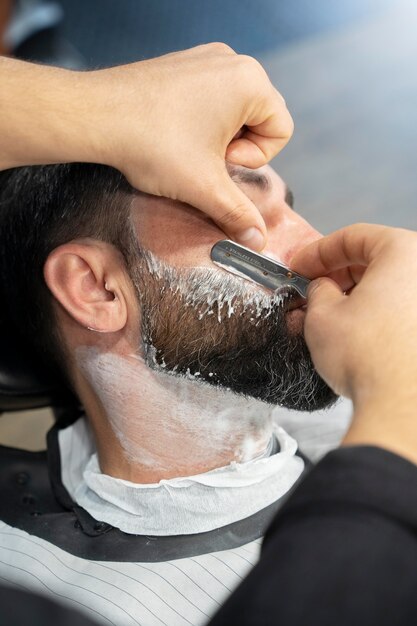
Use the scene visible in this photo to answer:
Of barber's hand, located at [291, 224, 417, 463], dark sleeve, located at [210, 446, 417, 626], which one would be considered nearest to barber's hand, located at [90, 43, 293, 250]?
barber's hand, located at [291, 224, 417, 463]

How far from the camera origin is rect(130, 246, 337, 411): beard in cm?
130

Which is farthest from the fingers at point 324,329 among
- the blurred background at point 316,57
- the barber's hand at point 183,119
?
the blurred background at point 316,57

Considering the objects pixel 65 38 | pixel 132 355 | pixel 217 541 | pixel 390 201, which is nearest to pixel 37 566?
pixel 217 541

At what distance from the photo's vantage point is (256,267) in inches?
51.0

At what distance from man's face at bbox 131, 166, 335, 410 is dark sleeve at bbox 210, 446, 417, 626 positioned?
1.98 feet

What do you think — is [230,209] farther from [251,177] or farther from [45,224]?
[45,224]

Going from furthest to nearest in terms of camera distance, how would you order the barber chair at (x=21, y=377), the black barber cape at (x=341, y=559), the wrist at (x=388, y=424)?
the barber chair at (x=21, y=377) → the wrist at (x=388, y=424) → the black barber cape at (x=341, y=559)

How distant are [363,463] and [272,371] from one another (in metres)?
0.61

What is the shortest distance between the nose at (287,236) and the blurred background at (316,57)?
1.69m

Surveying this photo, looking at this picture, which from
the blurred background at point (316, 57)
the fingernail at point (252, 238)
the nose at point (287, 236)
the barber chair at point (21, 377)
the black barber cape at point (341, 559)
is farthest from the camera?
the blurred background at point (316, 57)

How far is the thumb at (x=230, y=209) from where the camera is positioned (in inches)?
44.6

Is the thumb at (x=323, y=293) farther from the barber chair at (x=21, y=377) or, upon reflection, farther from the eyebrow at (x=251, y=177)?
the barber chair at (x=21, y=377)

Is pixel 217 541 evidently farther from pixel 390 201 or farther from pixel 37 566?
pixel 390 201

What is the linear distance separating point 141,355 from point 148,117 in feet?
1.51
